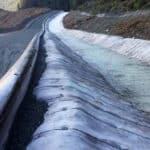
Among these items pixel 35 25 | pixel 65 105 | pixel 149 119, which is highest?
pixel 65 105

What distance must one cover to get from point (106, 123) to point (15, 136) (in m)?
1.85

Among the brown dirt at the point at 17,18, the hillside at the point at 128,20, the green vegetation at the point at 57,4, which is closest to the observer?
the hillside at the point at 128,20

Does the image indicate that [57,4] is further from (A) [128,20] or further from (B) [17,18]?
(A) [128,20]

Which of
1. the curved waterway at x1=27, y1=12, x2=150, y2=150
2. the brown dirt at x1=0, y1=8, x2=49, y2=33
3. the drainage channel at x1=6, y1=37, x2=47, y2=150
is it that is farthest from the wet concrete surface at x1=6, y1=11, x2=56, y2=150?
the brown dirt at x1=0, y1=8, x2=49, y2=33

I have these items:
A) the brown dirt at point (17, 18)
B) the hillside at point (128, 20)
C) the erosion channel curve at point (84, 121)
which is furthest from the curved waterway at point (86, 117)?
the brown dirt at point (17, 18)

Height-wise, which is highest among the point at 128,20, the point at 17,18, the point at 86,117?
the point at 86,117

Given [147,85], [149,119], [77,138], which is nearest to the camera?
[77,138]

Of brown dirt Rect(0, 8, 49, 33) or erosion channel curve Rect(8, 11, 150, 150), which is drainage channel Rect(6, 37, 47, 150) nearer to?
erosion channel curve Rect(8, 11, 150, 150)

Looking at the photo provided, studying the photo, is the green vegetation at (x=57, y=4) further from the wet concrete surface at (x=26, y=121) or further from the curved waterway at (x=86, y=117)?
the wet concrete surface at (x=26, y=121)

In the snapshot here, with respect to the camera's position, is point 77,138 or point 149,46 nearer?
point 77,138

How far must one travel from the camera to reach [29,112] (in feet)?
25.9

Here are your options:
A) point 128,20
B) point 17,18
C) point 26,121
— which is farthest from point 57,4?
point 26,121

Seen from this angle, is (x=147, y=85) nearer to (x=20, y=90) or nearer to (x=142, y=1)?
(x=20, y=90)

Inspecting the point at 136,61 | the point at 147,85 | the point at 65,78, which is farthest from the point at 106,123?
the point at 136,61
